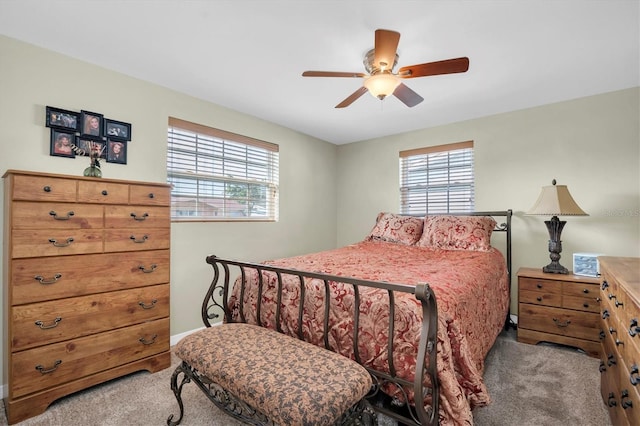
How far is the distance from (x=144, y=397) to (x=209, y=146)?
219cm

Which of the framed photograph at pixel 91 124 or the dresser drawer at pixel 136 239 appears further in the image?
the framed photograph at pixel 91 124

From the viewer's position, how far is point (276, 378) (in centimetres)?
119

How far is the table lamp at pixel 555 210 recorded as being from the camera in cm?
264

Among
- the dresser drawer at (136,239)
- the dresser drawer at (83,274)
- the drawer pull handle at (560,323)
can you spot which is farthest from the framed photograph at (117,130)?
the drawer pull handle at (560,323)

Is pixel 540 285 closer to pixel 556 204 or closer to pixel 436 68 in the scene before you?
pixel 556 204

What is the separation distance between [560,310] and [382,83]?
237 centimetres

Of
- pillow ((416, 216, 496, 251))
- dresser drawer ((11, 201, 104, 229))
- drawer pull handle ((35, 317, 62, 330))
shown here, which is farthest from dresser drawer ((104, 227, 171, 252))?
pillow ((416, 216, 496, 251))

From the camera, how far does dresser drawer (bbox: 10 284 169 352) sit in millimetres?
1681

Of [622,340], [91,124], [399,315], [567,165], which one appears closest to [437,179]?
[567,165]

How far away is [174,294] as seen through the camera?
2.74m

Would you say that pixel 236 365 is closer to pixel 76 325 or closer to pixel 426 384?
pixel 426 384

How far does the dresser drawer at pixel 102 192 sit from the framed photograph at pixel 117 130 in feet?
1.91

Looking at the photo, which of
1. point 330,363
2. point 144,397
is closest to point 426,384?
point 330,363

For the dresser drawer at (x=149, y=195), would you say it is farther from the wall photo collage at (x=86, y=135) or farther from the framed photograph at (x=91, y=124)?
the framed photograph at (x=91, y=124)
